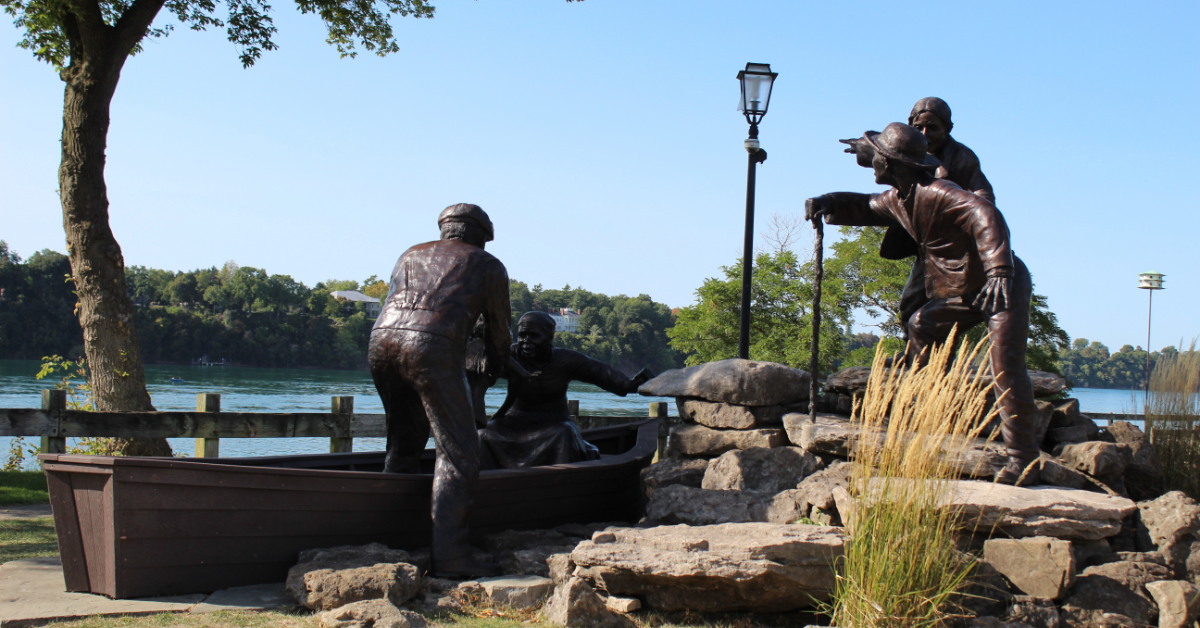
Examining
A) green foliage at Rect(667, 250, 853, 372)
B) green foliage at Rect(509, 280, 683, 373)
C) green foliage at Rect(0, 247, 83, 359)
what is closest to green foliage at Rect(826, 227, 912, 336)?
green foliage at Rect(667, 250, 853, 372)

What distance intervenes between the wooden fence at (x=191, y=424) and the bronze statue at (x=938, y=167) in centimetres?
398

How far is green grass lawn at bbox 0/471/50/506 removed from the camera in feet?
22.7

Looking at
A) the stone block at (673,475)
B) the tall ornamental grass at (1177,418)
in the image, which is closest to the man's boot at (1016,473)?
the tall ornamental grass at (1177,418)

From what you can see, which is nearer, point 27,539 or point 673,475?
point 27,539

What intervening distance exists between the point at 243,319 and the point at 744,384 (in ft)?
182

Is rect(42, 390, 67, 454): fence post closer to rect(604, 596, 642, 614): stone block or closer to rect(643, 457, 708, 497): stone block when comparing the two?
rect(643, 457, 708, 497): stone block

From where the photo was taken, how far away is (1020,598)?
11.9 feet

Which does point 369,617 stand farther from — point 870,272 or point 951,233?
point 870,272

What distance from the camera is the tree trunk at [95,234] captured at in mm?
7938

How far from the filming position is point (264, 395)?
105 ft

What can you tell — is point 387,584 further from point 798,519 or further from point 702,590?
point 798,519

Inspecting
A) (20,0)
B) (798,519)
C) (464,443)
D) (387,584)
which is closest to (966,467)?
(798,519)

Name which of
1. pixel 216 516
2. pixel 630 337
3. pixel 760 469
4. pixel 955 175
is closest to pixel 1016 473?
pixel 760 469

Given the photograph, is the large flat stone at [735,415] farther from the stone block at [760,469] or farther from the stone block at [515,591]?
the stone block at [515,591]
